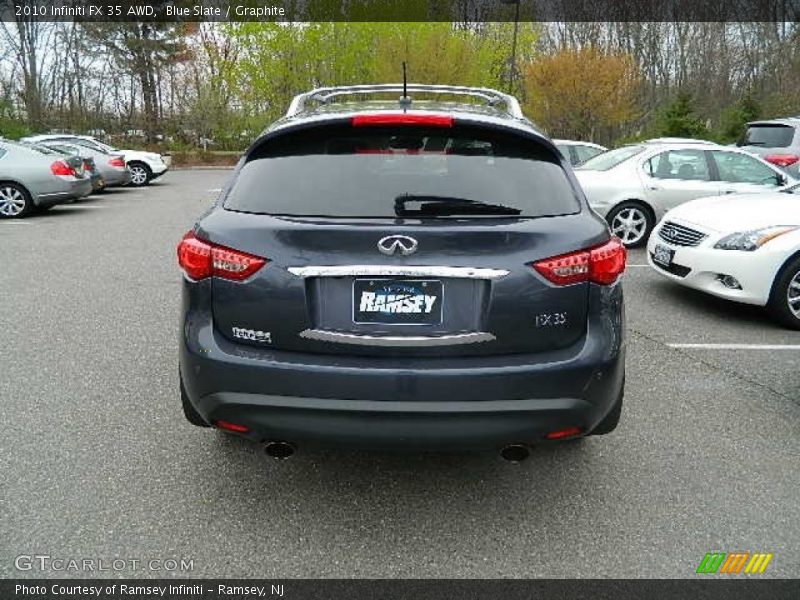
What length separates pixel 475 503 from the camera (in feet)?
9.94

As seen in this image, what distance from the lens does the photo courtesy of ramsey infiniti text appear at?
246cm

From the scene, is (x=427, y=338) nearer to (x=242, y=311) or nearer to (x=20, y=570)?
(x=242, y=311)

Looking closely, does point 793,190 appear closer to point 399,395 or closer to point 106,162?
point 399,395

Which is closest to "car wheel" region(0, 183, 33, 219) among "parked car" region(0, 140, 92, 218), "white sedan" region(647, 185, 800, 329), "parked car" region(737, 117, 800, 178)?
"parked car" region(0, 140, 92, 218)

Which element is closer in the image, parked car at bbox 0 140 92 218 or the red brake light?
the red brake light

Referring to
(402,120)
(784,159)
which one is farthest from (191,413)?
(784,159)

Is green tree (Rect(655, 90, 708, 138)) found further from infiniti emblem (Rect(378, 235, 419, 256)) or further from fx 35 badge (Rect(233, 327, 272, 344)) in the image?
fx 35 badge (Rect(233, 327, 272, 344))

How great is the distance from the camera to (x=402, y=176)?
109 inches

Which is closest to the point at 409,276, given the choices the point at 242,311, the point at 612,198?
the point at 242,311

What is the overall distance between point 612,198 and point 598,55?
1241 inches

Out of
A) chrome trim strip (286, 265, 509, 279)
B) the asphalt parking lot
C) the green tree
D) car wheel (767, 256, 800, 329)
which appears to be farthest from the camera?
the green tree

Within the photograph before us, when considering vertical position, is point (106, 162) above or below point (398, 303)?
below

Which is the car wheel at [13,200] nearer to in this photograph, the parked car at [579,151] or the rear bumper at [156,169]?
the rear bumper at [156,169]

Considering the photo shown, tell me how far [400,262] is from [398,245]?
0.07 m
